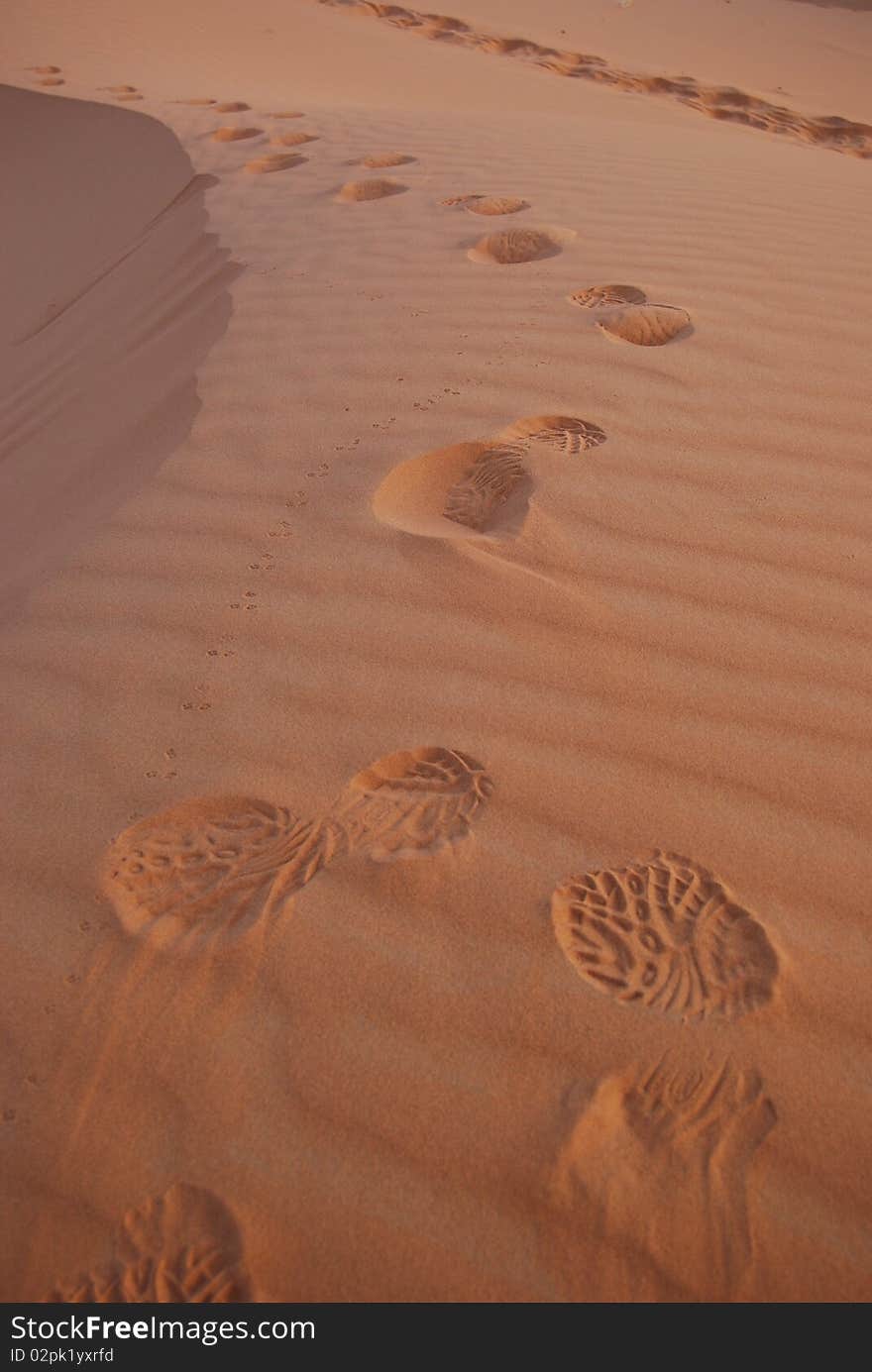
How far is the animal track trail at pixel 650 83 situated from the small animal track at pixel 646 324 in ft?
19.8

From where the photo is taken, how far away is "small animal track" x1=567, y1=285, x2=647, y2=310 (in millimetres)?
3004

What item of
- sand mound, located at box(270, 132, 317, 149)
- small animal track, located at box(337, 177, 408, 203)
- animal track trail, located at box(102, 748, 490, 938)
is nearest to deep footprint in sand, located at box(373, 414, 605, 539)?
animal track trail, located at box(102, 748, 490, 938)

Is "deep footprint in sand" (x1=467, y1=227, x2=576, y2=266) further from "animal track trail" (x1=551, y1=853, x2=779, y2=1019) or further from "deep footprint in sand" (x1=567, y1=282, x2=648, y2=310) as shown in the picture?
"animal track trail" (x1=551, y1=853, x2=779, y2=1019)

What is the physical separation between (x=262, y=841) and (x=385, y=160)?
4.30 m

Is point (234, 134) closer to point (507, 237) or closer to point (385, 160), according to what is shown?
point (385, 160)

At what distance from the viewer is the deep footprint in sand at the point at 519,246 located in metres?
3.42

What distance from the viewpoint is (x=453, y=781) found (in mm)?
1628

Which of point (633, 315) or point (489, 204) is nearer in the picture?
point (633, 315)

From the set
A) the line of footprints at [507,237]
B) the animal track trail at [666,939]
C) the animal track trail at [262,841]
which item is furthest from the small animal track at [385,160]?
the animal track trail at [666,939]

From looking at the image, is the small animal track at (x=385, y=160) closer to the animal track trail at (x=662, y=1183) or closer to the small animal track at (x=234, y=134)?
the small animal track at (x=234, y=134)

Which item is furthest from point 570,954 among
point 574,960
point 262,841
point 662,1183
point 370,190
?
point 370,190

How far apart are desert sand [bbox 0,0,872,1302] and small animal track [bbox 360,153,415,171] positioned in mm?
1447

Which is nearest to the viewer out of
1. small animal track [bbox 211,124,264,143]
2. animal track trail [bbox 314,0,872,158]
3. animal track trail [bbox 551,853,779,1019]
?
animal track trail [bbox 551,853,779,1019]

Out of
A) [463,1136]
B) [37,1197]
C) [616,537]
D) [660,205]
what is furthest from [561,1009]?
[660,205]
